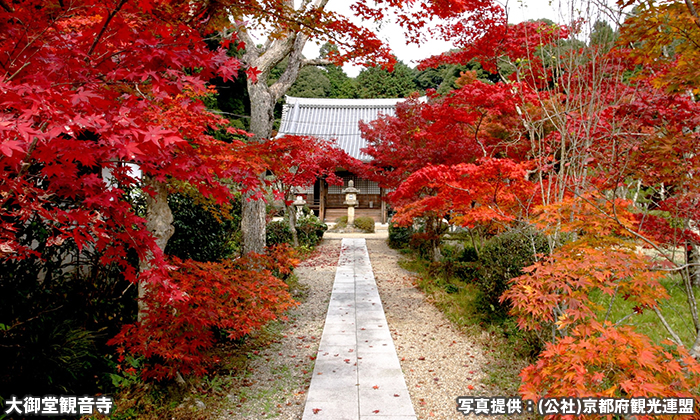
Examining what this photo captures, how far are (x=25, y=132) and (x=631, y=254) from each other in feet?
11.5

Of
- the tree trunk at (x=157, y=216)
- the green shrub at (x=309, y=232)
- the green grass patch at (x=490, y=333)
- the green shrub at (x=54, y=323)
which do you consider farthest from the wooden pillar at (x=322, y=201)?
the tree trunk at (x=157, y=216)

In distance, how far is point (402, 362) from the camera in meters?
4.59

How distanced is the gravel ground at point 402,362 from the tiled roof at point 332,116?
586 inches

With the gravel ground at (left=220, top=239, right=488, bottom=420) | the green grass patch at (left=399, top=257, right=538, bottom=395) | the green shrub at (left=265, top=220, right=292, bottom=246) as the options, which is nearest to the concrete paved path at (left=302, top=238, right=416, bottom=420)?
the gravel ground at (left=220, top=239, right=488, bottom=420)

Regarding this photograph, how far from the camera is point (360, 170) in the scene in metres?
13.2

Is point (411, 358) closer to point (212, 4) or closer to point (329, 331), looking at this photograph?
point (329, 331)

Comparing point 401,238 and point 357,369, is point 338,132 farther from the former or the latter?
point 357,369

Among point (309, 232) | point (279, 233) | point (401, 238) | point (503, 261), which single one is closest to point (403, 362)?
point (503, 261)

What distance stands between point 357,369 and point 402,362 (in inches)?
25.4

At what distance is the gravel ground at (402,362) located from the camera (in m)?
3.61

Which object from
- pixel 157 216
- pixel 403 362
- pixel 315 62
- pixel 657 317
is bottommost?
pixel 403 362

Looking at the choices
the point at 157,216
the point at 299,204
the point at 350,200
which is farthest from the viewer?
the point at 350,200

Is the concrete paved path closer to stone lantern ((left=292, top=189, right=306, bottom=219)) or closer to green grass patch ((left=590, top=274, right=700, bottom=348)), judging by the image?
green grass patch ((left=590, top=274, right=700, bottom=348))

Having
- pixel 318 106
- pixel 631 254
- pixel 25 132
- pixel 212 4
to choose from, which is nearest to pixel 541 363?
pixel 631 254
